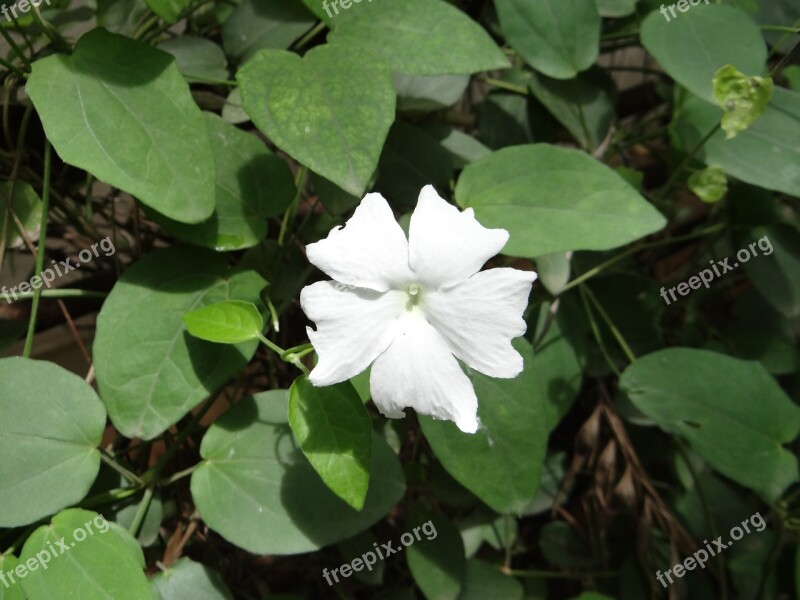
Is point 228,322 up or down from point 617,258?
up

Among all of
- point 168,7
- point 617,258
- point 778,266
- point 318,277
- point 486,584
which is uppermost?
point 168,7

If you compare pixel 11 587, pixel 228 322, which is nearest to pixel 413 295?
pixel 228 322

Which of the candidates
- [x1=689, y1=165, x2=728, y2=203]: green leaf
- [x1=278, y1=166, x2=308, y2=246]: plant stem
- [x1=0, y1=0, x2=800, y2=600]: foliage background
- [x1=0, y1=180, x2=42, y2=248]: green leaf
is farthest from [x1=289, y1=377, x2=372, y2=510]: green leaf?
[x1=689, y1=165, x2=728, y2=203]: green leaf

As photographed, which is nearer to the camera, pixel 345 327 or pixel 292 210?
pixel 345 327

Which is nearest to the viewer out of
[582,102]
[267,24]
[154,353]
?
[154,353]

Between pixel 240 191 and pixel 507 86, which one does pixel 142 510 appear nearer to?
pixel 240 191
